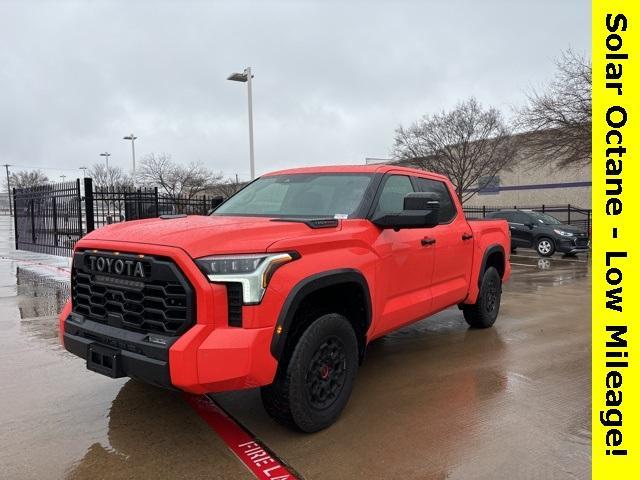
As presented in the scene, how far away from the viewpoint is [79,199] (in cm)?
1276

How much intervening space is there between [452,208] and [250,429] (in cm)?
325

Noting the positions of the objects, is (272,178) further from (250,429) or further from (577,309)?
(577,309)

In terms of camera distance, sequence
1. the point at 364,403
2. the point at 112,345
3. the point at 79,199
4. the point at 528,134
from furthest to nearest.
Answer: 1. the point at 528,134
2. the point at 79,199
3. the point at 364,403
4. the point at 112,345

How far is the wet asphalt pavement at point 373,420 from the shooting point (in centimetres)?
305

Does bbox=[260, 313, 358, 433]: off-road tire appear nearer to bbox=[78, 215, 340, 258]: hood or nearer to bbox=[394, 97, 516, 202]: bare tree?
bbox=[78, 215, 340, 258]: hood

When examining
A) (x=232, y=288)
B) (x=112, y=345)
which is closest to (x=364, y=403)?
(x=232, y=288)

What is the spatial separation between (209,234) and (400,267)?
1.81 metres

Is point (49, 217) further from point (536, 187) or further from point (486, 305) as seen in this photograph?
point (536, 187)

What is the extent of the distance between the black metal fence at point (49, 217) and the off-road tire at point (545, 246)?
13504mm

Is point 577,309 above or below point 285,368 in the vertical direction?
below

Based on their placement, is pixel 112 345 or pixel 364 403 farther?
pixel 364 403

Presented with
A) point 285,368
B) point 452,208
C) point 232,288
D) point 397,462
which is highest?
point 452,208

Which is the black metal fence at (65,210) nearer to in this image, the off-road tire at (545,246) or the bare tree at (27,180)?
the off-road tire at (545,246)

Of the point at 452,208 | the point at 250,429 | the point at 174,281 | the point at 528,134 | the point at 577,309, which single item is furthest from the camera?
the point at 528,134
